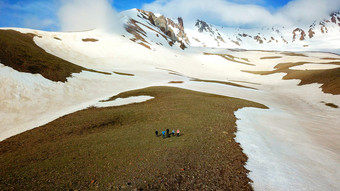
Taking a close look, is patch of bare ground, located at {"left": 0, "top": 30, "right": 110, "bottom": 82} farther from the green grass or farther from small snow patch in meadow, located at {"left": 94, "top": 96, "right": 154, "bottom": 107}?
the green grass

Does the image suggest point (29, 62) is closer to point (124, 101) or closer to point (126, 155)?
point (124, 101)

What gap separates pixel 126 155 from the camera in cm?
1237

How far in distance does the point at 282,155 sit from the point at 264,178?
4259 mm

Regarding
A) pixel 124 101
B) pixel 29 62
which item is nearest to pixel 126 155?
pixel 124 101

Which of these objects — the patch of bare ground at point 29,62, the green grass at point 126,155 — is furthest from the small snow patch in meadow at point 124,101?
the patch of bare ground at point 29,62

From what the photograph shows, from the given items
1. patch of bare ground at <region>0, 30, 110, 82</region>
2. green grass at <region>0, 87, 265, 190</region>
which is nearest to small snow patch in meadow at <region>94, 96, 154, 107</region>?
green grass at <region>0, 87, 265, 190</region>

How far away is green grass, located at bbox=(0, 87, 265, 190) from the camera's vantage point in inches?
360

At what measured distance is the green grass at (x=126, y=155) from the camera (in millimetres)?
9156

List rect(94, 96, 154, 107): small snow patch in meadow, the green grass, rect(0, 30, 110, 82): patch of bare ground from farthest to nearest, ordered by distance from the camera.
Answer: rect(0, 30, 110, 82): patch of bare ground, rect(94, 96, 154, 107): small snow patch in meadow, the green grass

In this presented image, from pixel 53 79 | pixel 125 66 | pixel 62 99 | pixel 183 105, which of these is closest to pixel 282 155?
pixel 183 105

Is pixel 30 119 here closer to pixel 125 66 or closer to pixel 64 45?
pixel 125 66

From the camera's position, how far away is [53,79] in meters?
35.2

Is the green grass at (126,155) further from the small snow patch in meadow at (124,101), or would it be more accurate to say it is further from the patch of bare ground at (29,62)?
the patch of bare ground at (29,62)

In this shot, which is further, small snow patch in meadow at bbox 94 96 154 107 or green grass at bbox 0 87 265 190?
small snow patch in meadow at bbox 94 96 154 107
